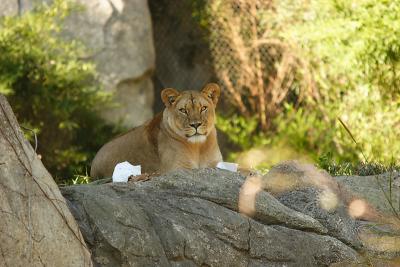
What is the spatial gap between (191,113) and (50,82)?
4.03 m

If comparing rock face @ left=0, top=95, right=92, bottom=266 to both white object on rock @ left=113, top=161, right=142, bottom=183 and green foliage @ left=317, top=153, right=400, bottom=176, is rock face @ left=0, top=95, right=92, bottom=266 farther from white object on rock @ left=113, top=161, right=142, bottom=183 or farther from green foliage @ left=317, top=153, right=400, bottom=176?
green foliage @ left=317, top=153, right=400, bottom=176

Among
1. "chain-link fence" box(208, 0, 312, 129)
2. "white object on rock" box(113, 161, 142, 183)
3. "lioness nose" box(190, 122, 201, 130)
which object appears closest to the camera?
"white object on rock" box(113, 161, 142, 183)

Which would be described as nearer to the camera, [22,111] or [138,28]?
[22,111]

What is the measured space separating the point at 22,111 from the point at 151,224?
633cm

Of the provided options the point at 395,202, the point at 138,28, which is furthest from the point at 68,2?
the point at 395,202

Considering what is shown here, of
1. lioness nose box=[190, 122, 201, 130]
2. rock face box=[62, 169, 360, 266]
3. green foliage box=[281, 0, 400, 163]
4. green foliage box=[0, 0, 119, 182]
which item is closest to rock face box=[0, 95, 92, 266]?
rock face box=[62, 169, 360, 266]

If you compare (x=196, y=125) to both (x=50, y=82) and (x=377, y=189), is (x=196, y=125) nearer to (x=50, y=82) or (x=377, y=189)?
(x=377, y=189)

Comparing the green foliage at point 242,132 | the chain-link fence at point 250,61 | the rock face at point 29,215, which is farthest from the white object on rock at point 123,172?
the chain-link fence at point 250,61

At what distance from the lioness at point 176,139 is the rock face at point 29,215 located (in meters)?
2.83

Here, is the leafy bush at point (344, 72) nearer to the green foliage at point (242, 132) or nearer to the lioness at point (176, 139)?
the green foliage at point (242, 132)

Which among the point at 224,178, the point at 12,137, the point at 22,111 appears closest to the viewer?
the point at 12,137

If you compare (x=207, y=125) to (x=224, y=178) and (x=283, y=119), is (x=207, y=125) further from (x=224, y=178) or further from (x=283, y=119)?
(x=283, y=119)

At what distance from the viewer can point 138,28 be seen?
11867mm

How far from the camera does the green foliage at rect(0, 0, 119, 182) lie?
423 inches
